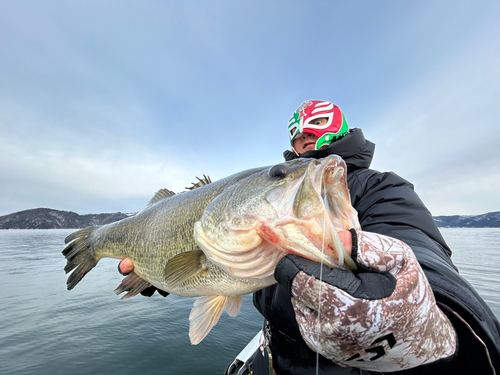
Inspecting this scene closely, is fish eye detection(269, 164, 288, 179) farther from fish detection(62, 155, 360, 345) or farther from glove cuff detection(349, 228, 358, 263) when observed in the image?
glove cuff detection(349, 228, 358, 263)

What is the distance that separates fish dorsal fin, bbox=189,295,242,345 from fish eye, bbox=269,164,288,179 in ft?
4.12

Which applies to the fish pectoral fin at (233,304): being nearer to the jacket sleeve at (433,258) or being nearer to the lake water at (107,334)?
the jacket sleeve at (433,258)

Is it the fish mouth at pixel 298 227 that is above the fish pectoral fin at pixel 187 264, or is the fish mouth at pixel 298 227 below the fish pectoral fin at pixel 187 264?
above

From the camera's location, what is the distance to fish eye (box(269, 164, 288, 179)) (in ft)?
5.65

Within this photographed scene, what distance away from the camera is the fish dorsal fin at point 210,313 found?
89.6 inches

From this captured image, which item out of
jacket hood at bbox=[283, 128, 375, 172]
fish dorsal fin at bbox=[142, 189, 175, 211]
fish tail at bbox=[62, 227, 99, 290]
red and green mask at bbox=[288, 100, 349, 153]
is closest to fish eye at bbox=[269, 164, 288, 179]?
jacket hood at bbox=[283, 128, 375, 172]

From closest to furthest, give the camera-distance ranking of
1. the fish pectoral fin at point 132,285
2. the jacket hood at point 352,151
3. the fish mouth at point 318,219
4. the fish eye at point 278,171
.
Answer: the fish mouth at point 318,219
the fish eye at point 278,171
the jacket hood at point 352,151
the fish pectoral fin at point 132,285

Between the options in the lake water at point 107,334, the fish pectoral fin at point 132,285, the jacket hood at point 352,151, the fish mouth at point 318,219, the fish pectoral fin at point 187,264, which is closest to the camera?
the fish mouth at point 318,219

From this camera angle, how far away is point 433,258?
1.26 m

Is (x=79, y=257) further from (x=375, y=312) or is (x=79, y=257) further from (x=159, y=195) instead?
(x=375, y=312)

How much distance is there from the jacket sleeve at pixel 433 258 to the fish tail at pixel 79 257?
13.5 feet

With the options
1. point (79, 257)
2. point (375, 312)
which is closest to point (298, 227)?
point (375, 312)

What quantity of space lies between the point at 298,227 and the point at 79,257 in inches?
166

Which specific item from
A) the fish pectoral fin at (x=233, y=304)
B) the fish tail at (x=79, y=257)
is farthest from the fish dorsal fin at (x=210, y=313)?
the fish tail at (x=79, y=257)
